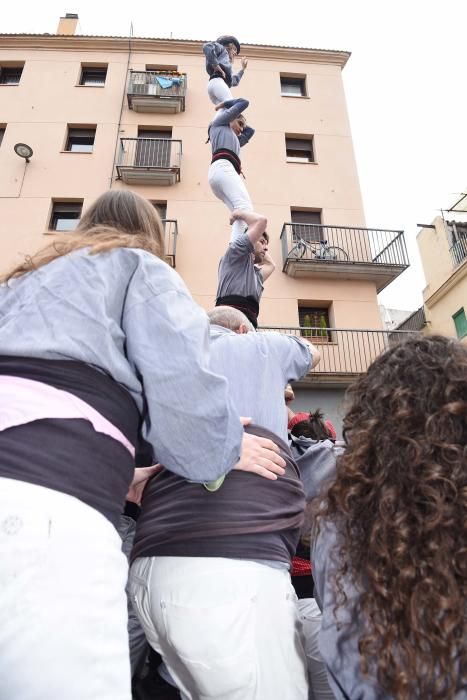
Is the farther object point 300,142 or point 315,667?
point 300,142

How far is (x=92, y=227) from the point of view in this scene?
4.32ft

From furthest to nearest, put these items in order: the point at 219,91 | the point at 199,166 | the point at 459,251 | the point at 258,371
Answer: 1. the point at 459,251
2. the point at 199,166
3. the point at 219,91
4. the point at 258,371

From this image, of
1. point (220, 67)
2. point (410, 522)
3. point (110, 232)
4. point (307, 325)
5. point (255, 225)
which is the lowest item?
point (410, 522)

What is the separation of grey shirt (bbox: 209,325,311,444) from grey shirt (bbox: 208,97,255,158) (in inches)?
113

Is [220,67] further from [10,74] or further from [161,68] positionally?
[10,74]

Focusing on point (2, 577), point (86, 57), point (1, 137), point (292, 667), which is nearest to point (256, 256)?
point (292, 667)

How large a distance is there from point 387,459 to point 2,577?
0.84 m

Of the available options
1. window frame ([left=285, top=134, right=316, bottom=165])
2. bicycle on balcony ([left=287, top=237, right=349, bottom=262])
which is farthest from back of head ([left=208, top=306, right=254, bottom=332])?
window frame ([left=285, top=134, right=316, bottom=165])

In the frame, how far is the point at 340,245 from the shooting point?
12125 millimetres

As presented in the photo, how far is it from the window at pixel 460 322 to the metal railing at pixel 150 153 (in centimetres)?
1049

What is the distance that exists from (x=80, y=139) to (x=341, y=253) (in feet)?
27.0

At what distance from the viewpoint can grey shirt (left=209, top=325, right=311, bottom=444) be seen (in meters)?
1.47

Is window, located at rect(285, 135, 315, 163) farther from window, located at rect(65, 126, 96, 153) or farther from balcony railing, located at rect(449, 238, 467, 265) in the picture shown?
balcony railing, located at rect(449, 238, 467, 265)

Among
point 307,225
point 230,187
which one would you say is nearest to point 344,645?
point 230,187
